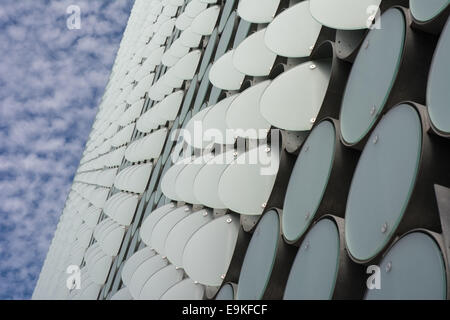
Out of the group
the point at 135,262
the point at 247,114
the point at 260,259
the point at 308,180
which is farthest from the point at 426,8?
the point at 135,262

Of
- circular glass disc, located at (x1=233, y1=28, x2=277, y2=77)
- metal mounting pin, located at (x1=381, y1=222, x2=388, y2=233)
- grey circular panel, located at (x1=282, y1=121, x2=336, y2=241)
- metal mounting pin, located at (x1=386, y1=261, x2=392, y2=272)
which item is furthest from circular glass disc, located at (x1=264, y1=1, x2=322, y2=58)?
metal mounting pin, located at (x1=386, y1=261, x2=392, y2=272)

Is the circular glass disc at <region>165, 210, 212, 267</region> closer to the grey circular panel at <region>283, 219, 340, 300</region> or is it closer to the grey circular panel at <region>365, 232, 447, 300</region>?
the grey circular panel at <region>283, 219, 340, 300</region>

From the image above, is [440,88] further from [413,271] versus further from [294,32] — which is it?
[294,32]

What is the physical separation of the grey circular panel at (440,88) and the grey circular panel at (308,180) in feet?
3.23

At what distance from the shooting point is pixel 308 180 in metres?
3.63

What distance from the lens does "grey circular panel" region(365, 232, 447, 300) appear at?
201 centimetres

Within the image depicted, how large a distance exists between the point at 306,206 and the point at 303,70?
141cm

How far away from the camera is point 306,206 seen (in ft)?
11.5

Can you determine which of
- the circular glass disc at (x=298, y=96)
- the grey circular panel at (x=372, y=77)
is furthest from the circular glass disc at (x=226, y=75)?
the grey circular panel at (x=372, y=77)

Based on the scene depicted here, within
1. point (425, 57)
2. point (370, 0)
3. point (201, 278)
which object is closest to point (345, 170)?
point (425, 57)

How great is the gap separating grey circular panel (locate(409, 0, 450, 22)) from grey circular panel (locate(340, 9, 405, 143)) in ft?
0.41

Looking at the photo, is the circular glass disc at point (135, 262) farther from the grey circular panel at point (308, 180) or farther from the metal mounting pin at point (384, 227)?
the metal mounting pin at point (384, 227)

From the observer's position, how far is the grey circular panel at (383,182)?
8.02 ft

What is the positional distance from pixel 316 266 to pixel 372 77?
1.19m
